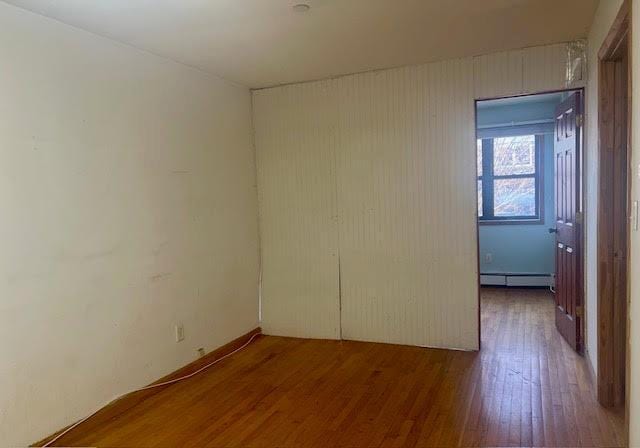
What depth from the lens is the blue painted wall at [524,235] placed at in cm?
617

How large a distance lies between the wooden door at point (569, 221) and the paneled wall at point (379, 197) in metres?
0.45

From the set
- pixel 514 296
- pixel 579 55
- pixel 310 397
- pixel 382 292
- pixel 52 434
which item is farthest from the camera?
pixel 514 296

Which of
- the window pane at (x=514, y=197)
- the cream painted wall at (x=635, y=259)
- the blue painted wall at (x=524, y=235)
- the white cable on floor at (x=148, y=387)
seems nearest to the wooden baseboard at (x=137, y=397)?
the white cable on floor at (x=148, y=387)

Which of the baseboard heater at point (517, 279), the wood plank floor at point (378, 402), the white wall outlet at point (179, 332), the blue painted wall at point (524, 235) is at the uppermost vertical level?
the blue painted wall at point (524, 235)

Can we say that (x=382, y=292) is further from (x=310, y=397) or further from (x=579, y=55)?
(x=579, y=55)

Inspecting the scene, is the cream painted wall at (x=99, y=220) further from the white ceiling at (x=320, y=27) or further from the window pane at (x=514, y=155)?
the window pane at (x=514, y=155)

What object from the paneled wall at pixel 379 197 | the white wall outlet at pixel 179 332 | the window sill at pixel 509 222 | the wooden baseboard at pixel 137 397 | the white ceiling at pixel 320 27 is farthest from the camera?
the window sill at pixel 509 222

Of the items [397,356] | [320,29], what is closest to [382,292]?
[397,356]

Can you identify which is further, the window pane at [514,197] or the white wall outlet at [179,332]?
the window pane at [514,197]

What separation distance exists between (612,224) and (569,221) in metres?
1.27

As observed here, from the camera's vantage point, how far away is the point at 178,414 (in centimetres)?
292

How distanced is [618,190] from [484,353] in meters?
1.71

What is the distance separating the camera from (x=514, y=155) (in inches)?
252

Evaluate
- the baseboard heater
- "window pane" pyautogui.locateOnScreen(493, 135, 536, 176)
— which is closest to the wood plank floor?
the baseboard heater
